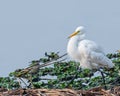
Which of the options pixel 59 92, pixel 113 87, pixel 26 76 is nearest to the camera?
pixel 59 92

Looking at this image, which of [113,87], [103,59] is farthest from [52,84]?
[113,87]

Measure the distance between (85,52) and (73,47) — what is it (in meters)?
0.26

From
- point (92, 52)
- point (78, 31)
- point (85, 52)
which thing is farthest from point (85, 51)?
point (78, 31)

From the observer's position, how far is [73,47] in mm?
12750

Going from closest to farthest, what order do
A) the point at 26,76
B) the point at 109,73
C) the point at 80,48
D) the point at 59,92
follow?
the point at 59,92 < the point at 26,76 < the point at 80,48 < the point at 109,73

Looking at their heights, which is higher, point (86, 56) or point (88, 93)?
point (86, 56)

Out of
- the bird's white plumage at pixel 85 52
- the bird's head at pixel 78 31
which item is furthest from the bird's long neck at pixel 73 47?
the bird's head at pixel 78 31

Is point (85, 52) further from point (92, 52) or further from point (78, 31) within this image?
point (78, 31)

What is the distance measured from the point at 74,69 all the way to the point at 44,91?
1086 cm

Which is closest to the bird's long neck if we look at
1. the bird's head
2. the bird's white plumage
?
the bird's white plumage

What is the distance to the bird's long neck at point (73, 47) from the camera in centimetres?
1272

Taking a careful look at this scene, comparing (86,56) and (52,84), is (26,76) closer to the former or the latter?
(86,56)

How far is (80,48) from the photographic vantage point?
12773 mm

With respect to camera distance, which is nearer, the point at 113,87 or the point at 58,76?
the point at 113,87
